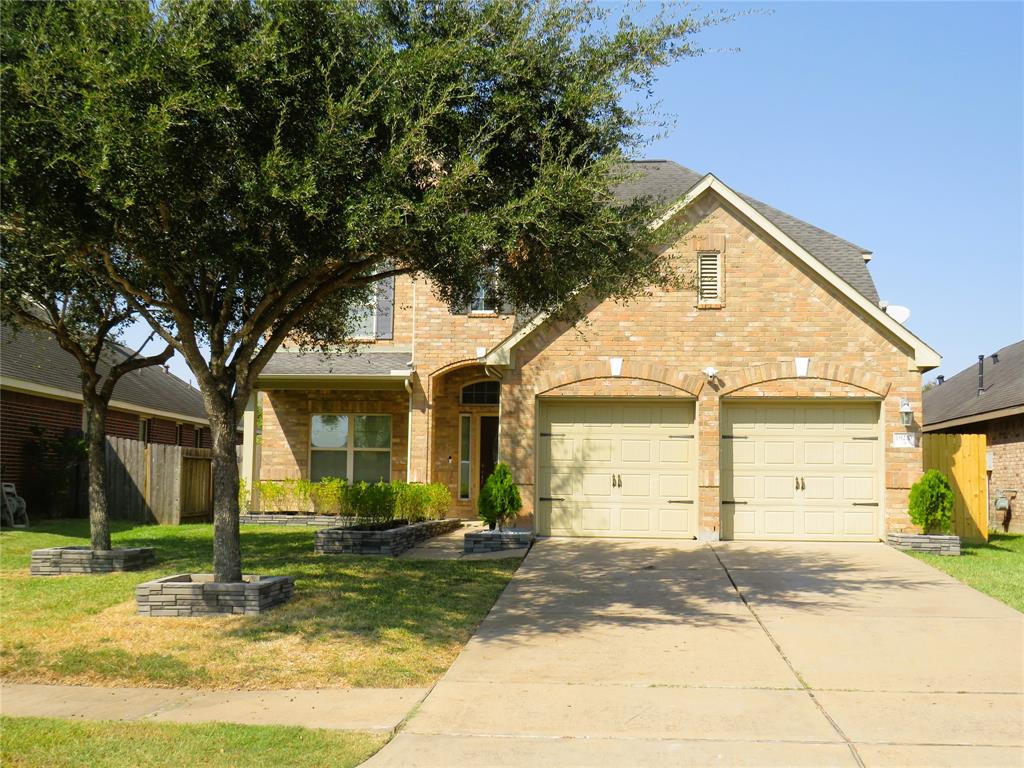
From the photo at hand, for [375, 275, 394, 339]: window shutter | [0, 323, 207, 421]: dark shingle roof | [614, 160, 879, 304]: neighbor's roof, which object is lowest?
[0, 323, 207, 421]: dark shingle roof

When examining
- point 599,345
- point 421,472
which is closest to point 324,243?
point 599,345

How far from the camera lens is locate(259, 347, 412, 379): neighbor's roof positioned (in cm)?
1934

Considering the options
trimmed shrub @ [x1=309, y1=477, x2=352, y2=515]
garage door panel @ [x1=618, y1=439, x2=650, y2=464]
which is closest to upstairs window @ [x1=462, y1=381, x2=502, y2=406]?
trimmed shrub @ [x1=309, y1=477, x2=352, y2=515]

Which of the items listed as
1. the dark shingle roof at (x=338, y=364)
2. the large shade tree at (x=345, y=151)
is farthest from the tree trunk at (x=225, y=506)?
the dark shingle roof at (x=338, y=364)

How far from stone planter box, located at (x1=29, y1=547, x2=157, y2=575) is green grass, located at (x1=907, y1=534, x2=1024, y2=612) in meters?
11.1

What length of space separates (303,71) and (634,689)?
6163mm

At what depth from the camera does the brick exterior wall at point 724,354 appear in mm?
15391

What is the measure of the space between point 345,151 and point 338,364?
473 inches

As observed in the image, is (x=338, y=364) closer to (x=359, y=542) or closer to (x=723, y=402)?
(x=359, y=542)

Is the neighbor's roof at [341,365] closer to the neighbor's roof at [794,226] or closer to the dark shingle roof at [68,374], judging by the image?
the dark shingle roof at [68,374]

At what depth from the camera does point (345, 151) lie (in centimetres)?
859

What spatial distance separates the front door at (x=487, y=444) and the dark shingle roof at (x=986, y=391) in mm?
11795

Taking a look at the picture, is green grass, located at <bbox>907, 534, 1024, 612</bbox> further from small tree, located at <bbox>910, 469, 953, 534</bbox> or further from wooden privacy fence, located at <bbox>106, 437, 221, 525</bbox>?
wooden privacy fence, located at <bbox>106, 437, 221, 525</bbox>

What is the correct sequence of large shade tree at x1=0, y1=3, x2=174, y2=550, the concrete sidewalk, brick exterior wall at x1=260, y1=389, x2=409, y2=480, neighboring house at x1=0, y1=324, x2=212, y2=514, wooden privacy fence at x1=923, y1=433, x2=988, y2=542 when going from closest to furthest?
the concrete sidewalk → large shade tree at x1=0, y1=3, x2=174, y2=550 → wooden privacy fence at x1=923, y1=433, x2=988, y2=542 → neighboring house at x1=0, y1=324, x2=212, y2=514 → brick exterior wall at x1=260, y1=389, x2=409, y2=480
